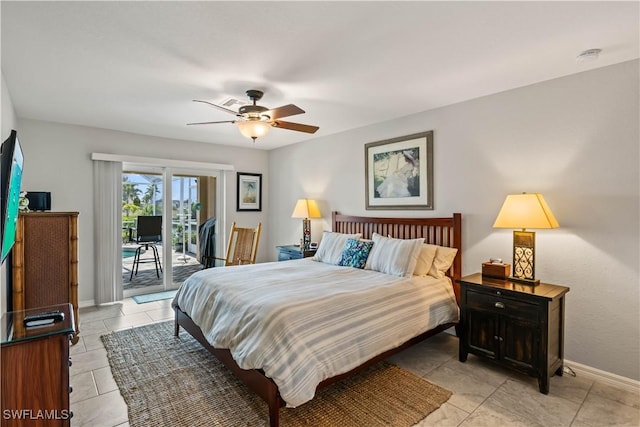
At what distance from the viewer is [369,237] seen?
4.35 meters

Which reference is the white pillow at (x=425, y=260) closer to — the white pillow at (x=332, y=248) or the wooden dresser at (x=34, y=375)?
the white pillow at (x=332, y=248)

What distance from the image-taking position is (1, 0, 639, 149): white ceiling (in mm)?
1866

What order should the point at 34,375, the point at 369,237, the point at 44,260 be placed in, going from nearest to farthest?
the point at 34,375, the point at 44,260, the point at 369,237

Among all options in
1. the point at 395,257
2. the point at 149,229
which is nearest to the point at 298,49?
the point at 395,257

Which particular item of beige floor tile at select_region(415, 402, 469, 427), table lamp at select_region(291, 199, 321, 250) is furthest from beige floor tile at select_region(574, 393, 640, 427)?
table lamp at select_region(291, 199, 321, 250)

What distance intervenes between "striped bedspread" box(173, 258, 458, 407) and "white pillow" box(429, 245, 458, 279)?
0.30 feet

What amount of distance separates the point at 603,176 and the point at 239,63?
299 centimetres

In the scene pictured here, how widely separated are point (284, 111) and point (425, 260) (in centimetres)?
200

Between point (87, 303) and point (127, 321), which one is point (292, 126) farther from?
point (87, 303)

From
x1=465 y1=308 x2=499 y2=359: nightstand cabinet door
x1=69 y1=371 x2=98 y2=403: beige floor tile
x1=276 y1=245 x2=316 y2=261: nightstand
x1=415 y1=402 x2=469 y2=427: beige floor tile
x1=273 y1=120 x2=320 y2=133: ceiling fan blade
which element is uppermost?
x1=273 y1=120 x2=320 y2=133: ceiling fan blade

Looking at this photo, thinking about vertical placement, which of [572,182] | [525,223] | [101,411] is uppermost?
[572,182]

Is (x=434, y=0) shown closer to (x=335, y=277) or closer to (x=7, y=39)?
(x=335, y=277)

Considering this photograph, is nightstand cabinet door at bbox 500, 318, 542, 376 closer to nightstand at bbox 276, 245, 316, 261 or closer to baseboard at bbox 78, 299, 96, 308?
nightstand at bbox 276, 245, 316, 261

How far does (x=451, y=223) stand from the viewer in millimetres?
3504
